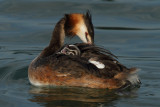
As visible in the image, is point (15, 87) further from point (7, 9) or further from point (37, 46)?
point (7, 9)

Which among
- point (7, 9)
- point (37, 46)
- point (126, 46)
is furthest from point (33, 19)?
point (126, 46)

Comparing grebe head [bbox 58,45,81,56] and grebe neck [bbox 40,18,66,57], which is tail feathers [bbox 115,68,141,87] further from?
grebe neck [bbox 40,18,66,57]

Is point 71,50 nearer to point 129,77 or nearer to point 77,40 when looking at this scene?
point 129,77

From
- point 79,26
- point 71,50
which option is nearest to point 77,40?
point 79,26

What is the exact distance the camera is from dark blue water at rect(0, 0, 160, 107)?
7.02 m

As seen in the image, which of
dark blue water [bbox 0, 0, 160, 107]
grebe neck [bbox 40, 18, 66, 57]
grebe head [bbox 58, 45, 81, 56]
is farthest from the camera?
grebe neck [bbox 40, 18, 66, 57]

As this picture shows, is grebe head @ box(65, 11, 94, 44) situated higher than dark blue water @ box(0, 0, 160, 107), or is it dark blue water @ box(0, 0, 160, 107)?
grebe head @ box(65, 11, 94, 44)

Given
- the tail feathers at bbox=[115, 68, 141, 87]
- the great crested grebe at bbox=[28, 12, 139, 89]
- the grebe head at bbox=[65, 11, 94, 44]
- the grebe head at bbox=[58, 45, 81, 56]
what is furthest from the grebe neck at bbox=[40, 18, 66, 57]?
the tail feathers at bbox=[115, 68, 141, 87]

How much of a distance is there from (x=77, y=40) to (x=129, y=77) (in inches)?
159

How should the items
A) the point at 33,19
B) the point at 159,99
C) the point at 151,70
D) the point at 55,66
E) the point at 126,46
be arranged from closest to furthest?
the point at 159,99 → the point at 55,66 → the point at 151,70 → the point at 126,46 → the point at 33,19

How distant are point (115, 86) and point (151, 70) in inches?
53.6

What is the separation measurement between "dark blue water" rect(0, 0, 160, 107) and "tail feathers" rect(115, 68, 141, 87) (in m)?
0.17

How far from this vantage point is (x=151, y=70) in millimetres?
8469

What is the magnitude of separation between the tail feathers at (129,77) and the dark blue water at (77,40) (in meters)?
0.17
